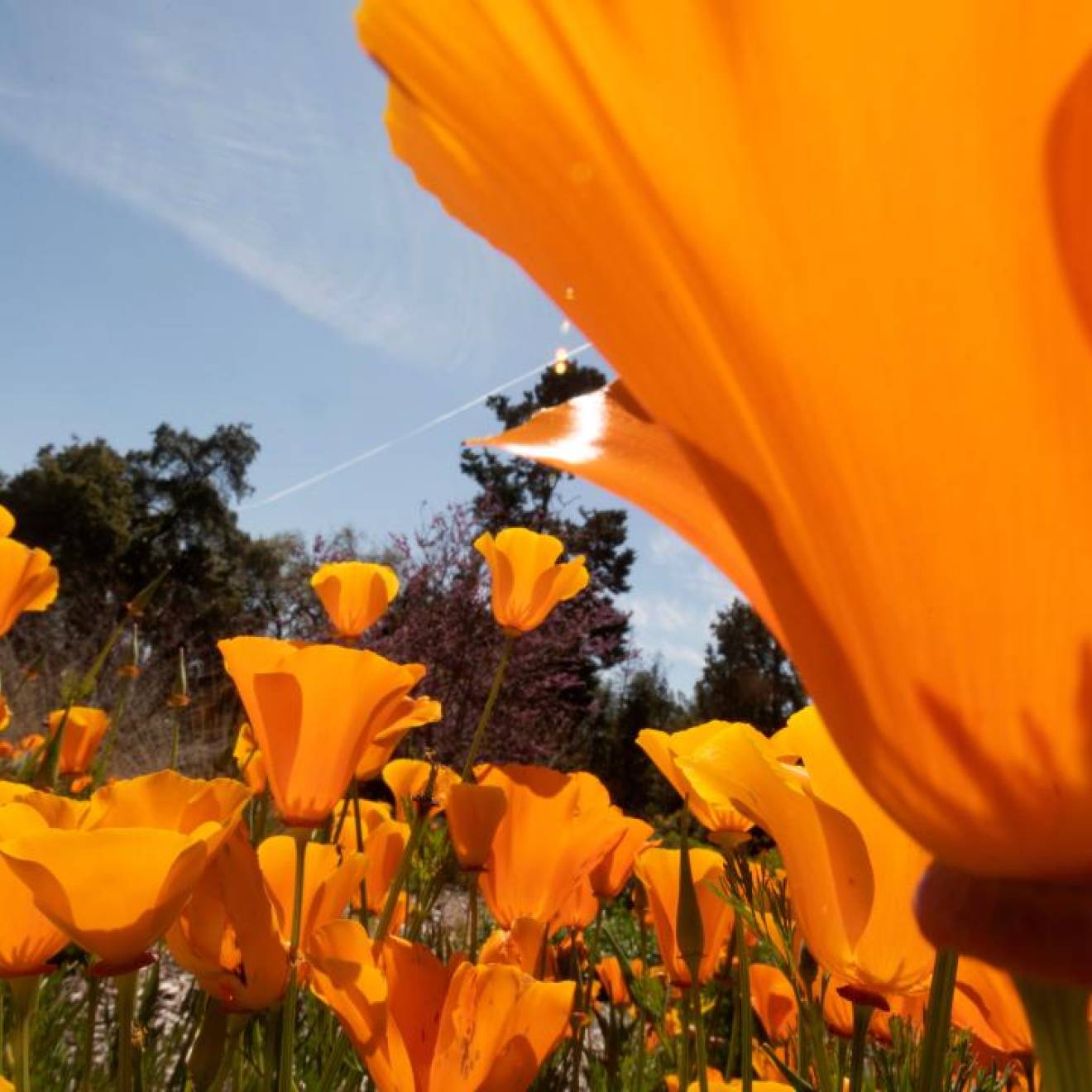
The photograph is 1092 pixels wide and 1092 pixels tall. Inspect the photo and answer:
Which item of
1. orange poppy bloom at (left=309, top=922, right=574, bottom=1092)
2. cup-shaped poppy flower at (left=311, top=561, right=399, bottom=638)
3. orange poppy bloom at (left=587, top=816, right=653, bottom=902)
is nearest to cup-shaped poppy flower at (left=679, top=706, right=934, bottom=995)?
orange poppy bloom at (left=309, top=922, right=574, bottom=1092)

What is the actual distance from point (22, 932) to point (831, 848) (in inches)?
23.9

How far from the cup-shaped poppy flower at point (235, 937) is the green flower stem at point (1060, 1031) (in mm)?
631

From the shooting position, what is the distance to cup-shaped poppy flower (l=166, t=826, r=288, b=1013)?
0.77 meters

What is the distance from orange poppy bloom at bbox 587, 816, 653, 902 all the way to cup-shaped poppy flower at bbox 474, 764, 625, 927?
0.63 feet

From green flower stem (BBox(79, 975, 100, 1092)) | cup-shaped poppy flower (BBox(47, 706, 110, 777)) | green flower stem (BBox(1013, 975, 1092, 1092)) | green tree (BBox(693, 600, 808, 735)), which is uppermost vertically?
green tree (BBox(693, 600, 808, 735))

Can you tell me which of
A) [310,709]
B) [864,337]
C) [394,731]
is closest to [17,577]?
[394,731]

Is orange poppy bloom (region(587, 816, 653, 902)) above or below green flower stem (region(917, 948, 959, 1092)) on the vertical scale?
above

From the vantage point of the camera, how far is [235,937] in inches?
31.0

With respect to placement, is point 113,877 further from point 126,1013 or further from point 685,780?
point 685,780

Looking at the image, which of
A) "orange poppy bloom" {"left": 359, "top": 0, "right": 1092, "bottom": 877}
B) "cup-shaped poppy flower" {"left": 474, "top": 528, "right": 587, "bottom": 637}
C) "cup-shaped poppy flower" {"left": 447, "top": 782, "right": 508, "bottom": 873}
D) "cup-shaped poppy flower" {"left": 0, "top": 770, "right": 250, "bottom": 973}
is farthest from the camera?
"cup-shaped poppy flower" {"left": 474, "top": 528, "right": 587, "bottom": 637}

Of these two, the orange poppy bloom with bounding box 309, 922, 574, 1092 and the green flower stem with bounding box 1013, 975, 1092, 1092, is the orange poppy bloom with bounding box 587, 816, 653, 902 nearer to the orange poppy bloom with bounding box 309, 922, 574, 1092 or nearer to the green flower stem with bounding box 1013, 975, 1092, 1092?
the orange poppy bloom with bounding box 309, 922, 574, 1092

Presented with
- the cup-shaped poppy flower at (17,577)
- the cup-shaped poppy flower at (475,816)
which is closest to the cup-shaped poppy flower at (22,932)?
the cup-shaped poppy flower at (475,816)

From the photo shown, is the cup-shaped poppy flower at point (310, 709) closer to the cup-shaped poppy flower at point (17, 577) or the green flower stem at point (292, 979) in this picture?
the green flower stem at point (292, 979)

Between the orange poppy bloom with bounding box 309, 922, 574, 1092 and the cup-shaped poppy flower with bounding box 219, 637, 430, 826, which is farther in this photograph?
the cup-shaped poppy flower with bounding box 219, 637, 430, 826
